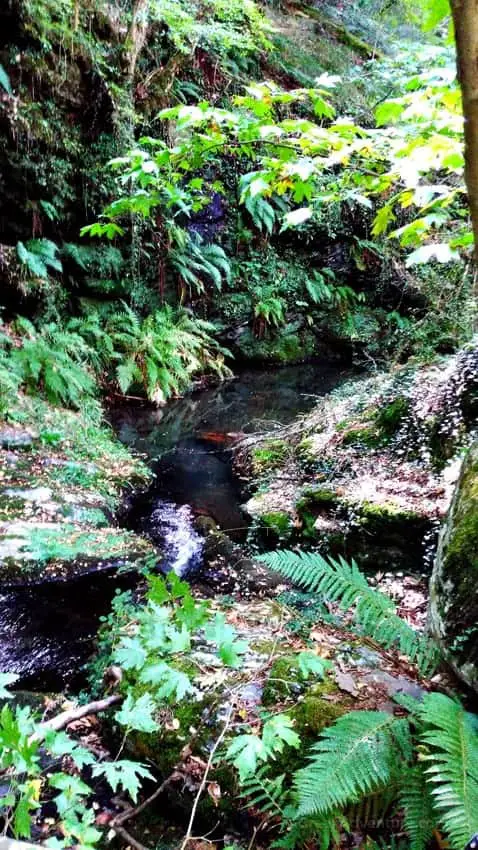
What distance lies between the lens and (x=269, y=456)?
6336 millimetres

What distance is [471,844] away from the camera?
3.28 ft

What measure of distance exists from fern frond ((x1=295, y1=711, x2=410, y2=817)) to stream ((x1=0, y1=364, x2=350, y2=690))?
1583 mm

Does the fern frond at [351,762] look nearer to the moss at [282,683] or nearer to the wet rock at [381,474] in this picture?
the moss at [282,683]

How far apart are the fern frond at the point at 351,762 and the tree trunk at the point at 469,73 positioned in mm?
1451

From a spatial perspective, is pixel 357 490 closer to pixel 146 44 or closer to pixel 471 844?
pixel 471 844

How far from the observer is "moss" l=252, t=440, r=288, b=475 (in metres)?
6.13

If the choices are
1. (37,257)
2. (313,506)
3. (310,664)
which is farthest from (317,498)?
(37,257)

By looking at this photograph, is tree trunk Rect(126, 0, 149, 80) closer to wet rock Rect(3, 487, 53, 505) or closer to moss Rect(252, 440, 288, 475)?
moss Rect(252, 440, 288, 475)

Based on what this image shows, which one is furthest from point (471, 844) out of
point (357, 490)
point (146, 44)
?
point (146, 44)

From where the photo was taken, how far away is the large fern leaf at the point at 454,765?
122 centimetres

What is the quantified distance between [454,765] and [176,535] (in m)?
3.68

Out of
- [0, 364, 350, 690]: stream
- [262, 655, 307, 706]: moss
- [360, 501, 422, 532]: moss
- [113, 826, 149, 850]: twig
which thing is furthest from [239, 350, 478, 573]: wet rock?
[113, 826, 149, 850]: twig

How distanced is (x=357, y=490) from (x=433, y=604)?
2214mm

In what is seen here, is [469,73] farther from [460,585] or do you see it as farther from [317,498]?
[317,498]
